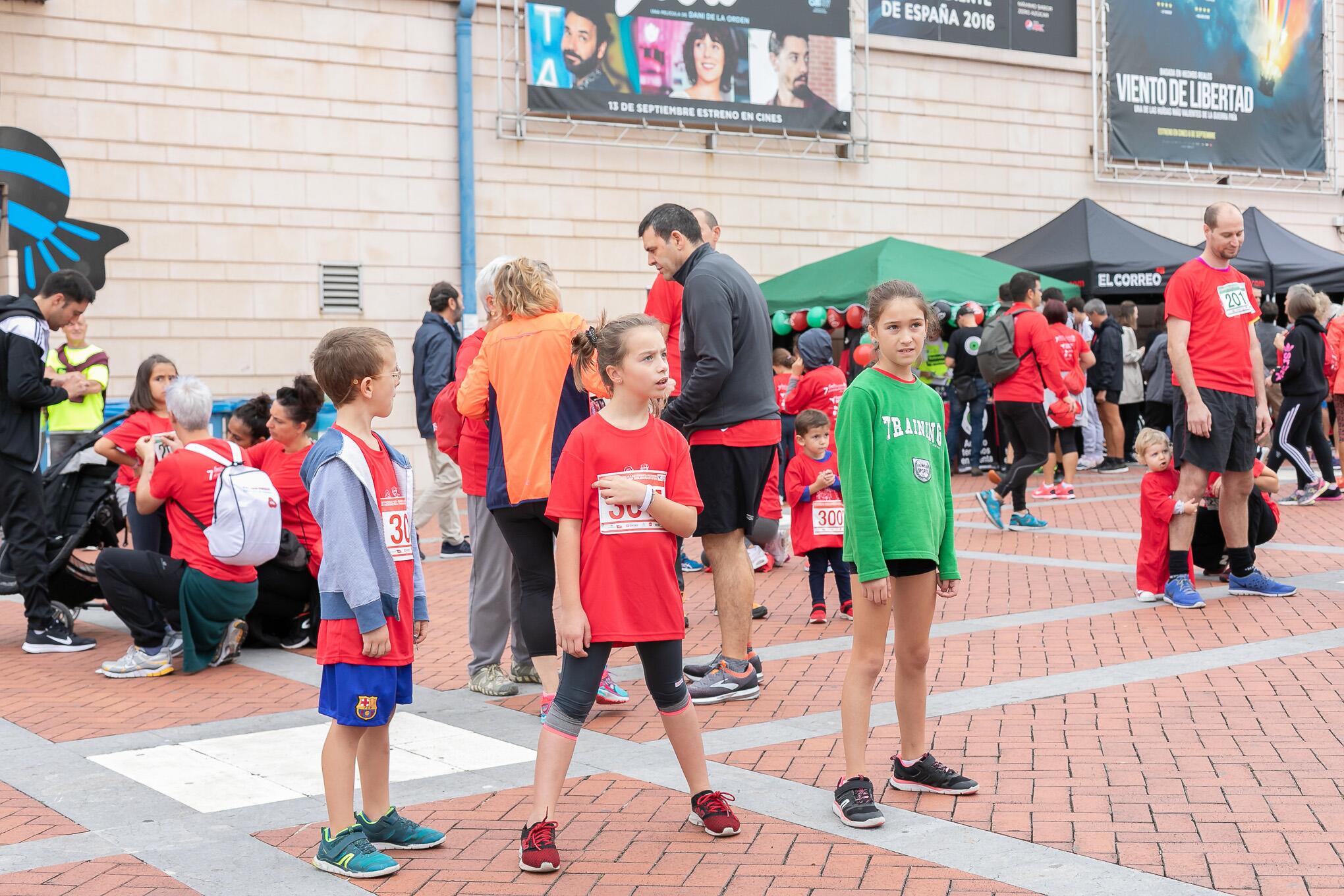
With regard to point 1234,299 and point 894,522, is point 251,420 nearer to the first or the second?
point 894,522

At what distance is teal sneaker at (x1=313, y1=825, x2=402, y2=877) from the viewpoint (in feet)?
12.7

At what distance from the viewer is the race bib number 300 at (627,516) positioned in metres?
4.00

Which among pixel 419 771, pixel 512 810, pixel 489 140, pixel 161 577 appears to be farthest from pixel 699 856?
pixel 489 140

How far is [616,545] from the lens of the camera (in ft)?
13.1

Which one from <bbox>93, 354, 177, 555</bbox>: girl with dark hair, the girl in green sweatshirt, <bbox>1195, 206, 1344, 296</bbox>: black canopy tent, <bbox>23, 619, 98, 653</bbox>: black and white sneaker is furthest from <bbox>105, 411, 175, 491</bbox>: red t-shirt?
<bbox>1195, 206, 1344, 296</bbox>: black canopy tent

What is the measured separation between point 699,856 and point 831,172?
1555 cm

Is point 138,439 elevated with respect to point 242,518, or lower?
elevated

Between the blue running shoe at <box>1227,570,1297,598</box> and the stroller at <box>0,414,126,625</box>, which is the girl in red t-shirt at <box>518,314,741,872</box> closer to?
the stroller at <box>0,414,126,625</box>

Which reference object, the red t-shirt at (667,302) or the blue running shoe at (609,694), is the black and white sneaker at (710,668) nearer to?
the blue running shoe at (609,694)

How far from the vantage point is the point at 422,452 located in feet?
52.0

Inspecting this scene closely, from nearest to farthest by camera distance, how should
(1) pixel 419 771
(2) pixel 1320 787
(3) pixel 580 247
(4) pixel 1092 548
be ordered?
(2) pixel 1320 787 < (1) pixel 419 771 < (4) pixel 1092 548 < (3) pixel 580 247

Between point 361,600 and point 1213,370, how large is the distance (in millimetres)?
5501

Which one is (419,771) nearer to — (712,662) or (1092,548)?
(712,662)

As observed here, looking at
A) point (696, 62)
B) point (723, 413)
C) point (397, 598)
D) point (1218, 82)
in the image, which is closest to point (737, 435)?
point (723, 413)
